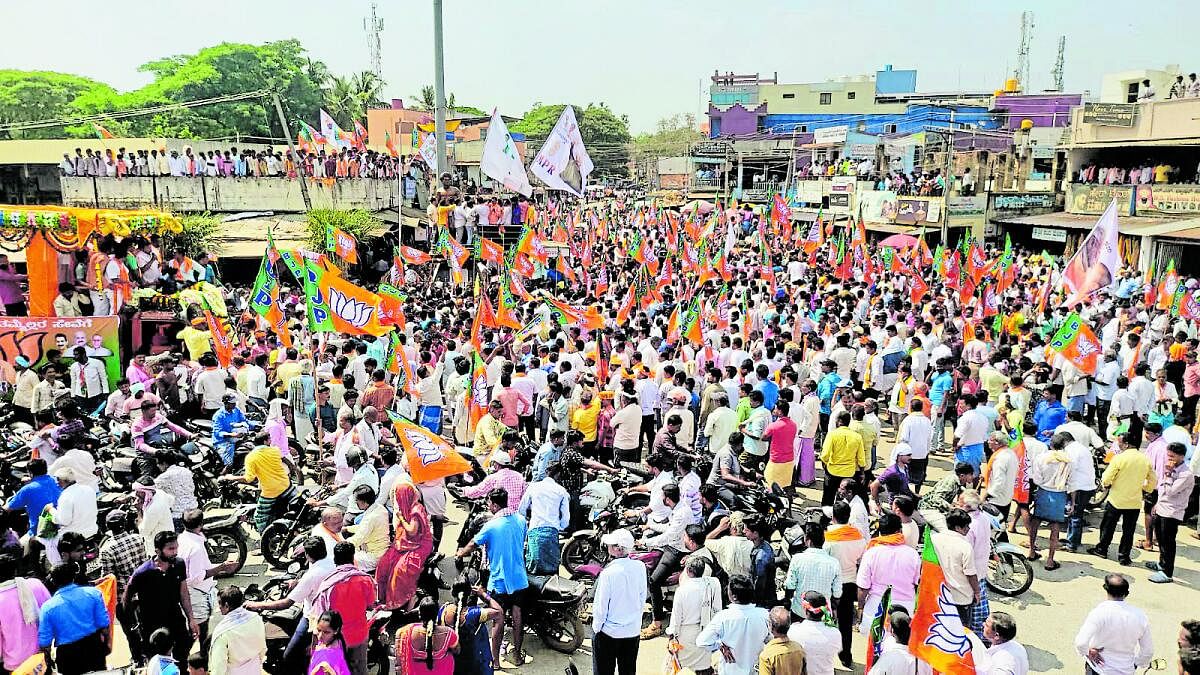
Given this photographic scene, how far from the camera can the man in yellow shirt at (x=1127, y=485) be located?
8086mm

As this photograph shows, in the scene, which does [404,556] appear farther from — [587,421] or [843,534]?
[587,421]

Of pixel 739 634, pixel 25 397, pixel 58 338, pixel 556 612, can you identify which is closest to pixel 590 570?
pixel 556 612

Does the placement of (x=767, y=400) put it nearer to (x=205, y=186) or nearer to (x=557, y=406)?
(x=557, y=406)

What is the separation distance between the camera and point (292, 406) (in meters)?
10.8

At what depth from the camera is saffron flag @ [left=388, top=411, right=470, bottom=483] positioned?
7.25m

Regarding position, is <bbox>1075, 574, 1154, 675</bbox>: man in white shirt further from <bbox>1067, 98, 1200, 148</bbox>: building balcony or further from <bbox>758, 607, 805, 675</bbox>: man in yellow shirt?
<bbox>1067, 98, 1200, 148</bbox>: building balcony

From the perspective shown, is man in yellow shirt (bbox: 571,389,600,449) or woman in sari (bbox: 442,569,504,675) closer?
woman in sari (bbox: 442,569,504,675)

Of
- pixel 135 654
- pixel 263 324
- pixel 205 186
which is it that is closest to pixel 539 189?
pixel 205 186

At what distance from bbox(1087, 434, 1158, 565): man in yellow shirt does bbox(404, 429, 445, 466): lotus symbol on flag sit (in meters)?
6.14

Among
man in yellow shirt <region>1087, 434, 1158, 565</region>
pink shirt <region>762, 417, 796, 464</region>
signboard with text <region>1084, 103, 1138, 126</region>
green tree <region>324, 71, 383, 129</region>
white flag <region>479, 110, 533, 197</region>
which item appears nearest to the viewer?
man in yellow shirt <region>1087, 434, 1158, 565</region>

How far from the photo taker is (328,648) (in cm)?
517

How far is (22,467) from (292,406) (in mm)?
2838

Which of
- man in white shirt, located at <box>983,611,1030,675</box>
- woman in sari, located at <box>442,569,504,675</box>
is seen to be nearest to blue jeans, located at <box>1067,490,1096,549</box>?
man in white shirt, located at <box>983,611,1030,675</box>

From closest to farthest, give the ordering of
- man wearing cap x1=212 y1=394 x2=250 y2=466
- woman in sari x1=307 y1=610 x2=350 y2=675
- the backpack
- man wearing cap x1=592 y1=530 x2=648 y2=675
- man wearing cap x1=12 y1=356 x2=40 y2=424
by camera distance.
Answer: woman in sari x1=307 y1=610 x2=350 y2=675, man wearing cap x1=592 y1=530 x2=648 y2=675, man wearing cap x1=212 y1=394 x2=250 y2=466, man wearing cap x1=12 y1=356 x2=40 y2=424, the backpack
